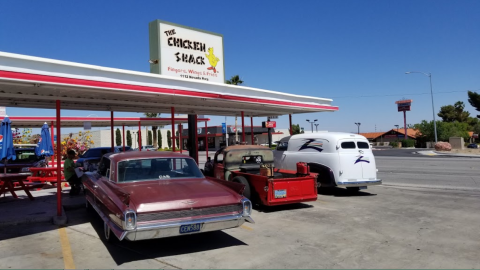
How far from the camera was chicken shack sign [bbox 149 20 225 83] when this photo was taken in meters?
12.8

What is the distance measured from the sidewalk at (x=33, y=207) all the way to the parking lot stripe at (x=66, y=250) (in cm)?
118

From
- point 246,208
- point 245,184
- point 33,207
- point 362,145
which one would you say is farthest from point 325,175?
point 33,207

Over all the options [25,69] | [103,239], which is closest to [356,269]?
[103,239]

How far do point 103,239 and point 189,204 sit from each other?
2.20 meters

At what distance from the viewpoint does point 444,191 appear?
11570 millimetres

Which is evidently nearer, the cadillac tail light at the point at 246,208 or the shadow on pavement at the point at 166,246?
the shadow on pavement at the point at 166,246

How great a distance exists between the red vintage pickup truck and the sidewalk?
4.05 metres

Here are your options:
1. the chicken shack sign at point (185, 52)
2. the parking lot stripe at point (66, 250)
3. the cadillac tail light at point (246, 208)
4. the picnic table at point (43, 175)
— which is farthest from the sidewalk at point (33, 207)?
the chicken shack sign at point (185, 52)

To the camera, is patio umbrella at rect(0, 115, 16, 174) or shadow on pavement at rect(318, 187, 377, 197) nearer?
patio umbrella at rect(0, 115, 16, 174)

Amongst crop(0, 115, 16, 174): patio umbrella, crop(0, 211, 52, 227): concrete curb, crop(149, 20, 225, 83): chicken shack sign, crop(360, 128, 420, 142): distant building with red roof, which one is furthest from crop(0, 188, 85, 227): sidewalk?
crop(360, 128, 420, 142): distant building with red roof

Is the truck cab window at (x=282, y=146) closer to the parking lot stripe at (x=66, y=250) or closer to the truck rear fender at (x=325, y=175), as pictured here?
the truck rear fender at (x=325, y=175)

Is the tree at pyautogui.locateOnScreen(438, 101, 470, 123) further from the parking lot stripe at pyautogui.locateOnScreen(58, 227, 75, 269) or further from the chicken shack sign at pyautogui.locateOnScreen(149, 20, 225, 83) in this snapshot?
the parking lot stripe at pyautogui.locateOnScreen(58, 227, 75, 269)

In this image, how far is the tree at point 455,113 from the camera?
9200cm

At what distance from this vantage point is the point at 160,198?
5.24m
